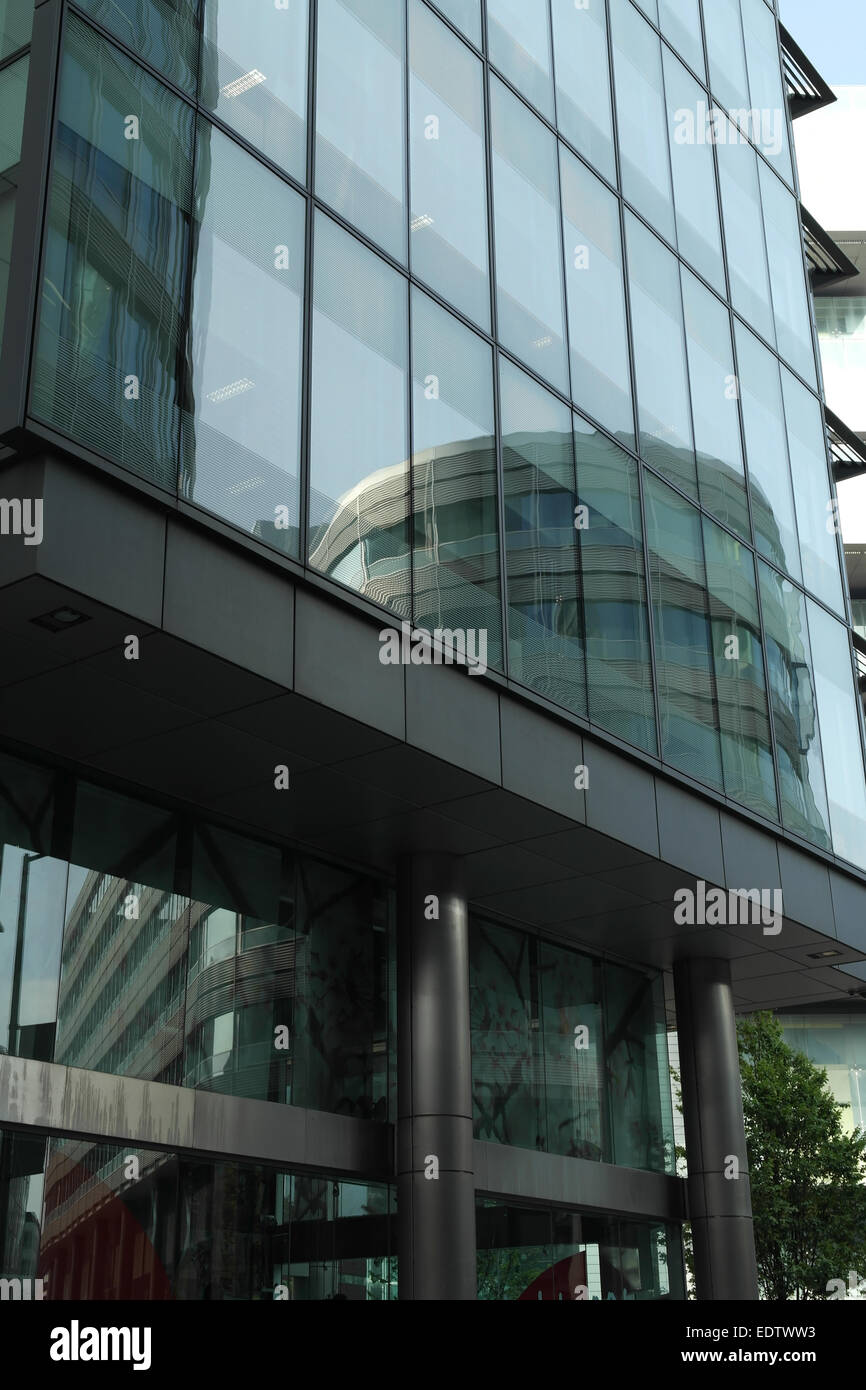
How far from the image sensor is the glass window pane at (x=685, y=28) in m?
22.7

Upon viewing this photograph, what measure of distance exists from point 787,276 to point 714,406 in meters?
5.59

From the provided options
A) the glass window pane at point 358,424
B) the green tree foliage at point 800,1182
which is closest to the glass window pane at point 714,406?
the glass window pane at point 358,424

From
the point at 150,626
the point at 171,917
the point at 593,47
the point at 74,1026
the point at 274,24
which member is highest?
the point at 593,47

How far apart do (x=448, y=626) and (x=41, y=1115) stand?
5900 mm

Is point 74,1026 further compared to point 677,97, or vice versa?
point 677,97

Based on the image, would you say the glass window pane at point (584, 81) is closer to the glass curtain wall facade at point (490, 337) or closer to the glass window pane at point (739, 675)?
the glass curtain wall facade at point (490, 337)

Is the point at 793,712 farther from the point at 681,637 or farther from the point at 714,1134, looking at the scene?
the point at 714,1134

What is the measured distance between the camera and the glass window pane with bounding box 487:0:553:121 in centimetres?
1791

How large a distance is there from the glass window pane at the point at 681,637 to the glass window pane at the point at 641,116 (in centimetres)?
479
